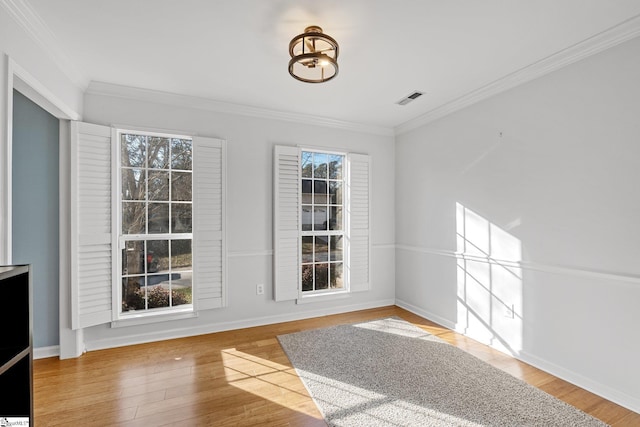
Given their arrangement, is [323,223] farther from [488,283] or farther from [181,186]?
[488,283]

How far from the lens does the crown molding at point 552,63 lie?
2.09 metres

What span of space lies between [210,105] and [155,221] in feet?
4.78

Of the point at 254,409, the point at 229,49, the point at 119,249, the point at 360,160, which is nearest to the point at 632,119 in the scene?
the point at 360,160

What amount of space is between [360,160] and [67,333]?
3.81 meters

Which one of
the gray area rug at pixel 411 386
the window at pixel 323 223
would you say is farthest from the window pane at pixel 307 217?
the gray area rug at pixel 411 386

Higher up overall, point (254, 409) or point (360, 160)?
point (360, 160)

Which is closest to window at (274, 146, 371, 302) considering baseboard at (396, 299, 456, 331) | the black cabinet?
Answer: baseboard at (396, 299, 456, 331)

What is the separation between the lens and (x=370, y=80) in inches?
115

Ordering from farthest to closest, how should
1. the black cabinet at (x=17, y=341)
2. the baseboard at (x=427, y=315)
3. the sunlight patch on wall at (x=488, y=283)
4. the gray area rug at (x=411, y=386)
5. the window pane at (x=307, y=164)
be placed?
the window pane at (x=307, y=164)
the baseboard at (x=427, y=315)
the sunlight patch on wall at (x=488, y=283)
the gray area rug at (x=411, y=386)
the black cabinet at (x=17, y=341)

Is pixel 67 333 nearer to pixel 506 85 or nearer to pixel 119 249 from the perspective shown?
pixel 119 249

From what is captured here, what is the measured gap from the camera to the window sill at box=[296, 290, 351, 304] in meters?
3.89

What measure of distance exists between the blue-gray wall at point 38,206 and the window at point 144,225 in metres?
0.30

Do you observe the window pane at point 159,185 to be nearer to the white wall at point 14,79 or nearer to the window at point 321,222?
the white wall at point 14,79

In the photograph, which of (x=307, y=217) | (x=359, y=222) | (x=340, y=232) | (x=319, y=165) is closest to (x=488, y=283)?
(x=359, y=222)
